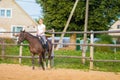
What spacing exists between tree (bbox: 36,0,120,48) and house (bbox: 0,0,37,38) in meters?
12.8

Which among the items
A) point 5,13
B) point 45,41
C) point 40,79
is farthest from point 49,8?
point 40,79

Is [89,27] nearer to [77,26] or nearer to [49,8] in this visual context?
[77,26]

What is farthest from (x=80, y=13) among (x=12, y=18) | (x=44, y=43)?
(x=44, y=43)

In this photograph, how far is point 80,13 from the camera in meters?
40.5

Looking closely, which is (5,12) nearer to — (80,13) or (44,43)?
(80,13)

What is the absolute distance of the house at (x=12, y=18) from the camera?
54.9m

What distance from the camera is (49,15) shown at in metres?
42.9

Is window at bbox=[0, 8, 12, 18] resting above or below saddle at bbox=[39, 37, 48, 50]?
above

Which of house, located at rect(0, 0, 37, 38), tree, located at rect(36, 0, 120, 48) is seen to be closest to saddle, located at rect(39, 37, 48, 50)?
tree, located at rect(36, 0, 120, 48)

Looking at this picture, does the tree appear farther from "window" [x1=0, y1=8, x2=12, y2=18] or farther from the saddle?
the saddle

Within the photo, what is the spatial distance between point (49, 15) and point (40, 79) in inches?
1267

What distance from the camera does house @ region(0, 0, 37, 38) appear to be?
54.9m

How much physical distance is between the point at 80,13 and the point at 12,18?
57.5 feet

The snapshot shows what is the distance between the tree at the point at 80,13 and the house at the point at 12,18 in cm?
1280
